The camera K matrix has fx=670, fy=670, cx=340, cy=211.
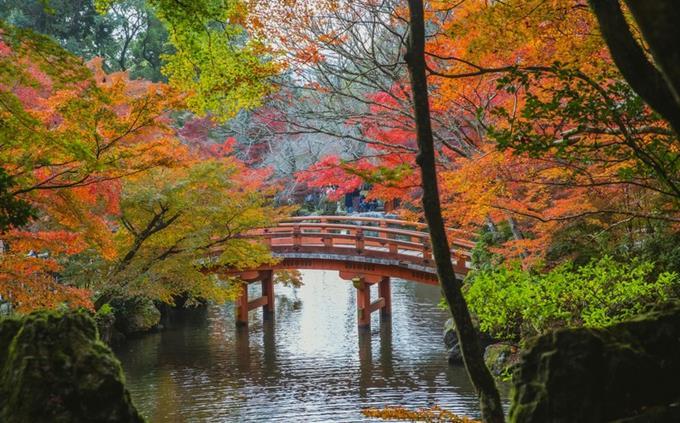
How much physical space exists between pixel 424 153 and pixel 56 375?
315cm

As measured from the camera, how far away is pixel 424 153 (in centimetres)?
530

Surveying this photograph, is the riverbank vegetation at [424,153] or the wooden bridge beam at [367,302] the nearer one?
the riverbank vegetation at [424,153]

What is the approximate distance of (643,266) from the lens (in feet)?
31.8

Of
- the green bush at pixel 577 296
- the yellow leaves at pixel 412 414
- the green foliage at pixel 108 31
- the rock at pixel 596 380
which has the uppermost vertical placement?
the green foliage at pixel 108 31

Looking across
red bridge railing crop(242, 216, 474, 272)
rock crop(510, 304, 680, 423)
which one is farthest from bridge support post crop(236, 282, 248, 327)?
rock crop(510, 304, 680, 423)

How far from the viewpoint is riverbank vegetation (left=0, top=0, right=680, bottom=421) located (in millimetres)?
5246

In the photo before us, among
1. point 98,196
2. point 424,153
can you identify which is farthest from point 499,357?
point 424,153

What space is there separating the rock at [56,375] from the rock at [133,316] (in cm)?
1333

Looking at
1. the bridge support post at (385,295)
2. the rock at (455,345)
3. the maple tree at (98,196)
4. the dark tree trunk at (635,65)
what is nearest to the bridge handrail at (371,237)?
the bridge support post at (385,295)

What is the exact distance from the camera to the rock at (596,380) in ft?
14.2

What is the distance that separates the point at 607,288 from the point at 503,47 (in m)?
4.15

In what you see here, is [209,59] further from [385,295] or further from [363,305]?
[385,295]

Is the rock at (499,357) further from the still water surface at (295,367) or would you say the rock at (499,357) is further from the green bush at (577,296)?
the green bush at (577,296)

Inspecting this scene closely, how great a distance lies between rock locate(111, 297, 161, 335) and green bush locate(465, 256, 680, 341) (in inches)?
424
